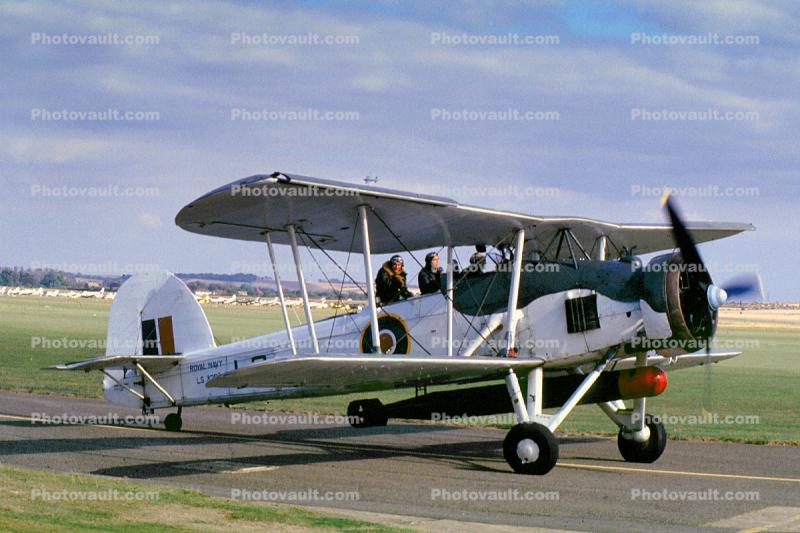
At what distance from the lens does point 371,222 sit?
13.7 meters

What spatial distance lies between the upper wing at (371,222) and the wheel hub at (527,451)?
3.11 meters

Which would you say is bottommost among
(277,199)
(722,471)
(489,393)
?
(722,471)

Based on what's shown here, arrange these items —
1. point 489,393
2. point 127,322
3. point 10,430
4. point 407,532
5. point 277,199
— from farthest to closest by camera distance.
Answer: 1. point 127,322
2. point 10,430
3. point 489,393
4. point 277,199
5. point 407,532

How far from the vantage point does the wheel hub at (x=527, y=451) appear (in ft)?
39.3

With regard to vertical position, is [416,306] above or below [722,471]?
above

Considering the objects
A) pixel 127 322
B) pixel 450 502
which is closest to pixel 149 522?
pixel 450 502

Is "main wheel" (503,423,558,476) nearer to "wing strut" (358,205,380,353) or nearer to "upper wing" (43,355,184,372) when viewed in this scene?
Answer: "wing strut" (358,205,380,353)

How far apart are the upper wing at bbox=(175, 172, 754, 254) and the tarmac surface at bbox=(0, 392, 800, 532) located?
3235 millimetres

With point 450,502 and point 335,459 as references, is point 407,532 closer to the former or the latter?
point 450,502

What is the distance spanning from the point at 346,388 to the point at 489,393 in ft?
6.88

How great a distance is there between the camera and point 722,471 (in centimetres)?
1277

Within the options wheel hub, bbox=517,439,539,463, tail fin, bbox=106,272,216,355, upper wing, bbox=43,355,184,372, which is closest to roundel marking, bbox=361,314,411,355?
wheel hub, bbox=517,439,539,463

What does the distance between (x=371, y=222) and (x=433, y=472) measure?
364 centimetres

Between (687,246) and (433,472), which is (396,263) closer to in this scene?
(433,472)
